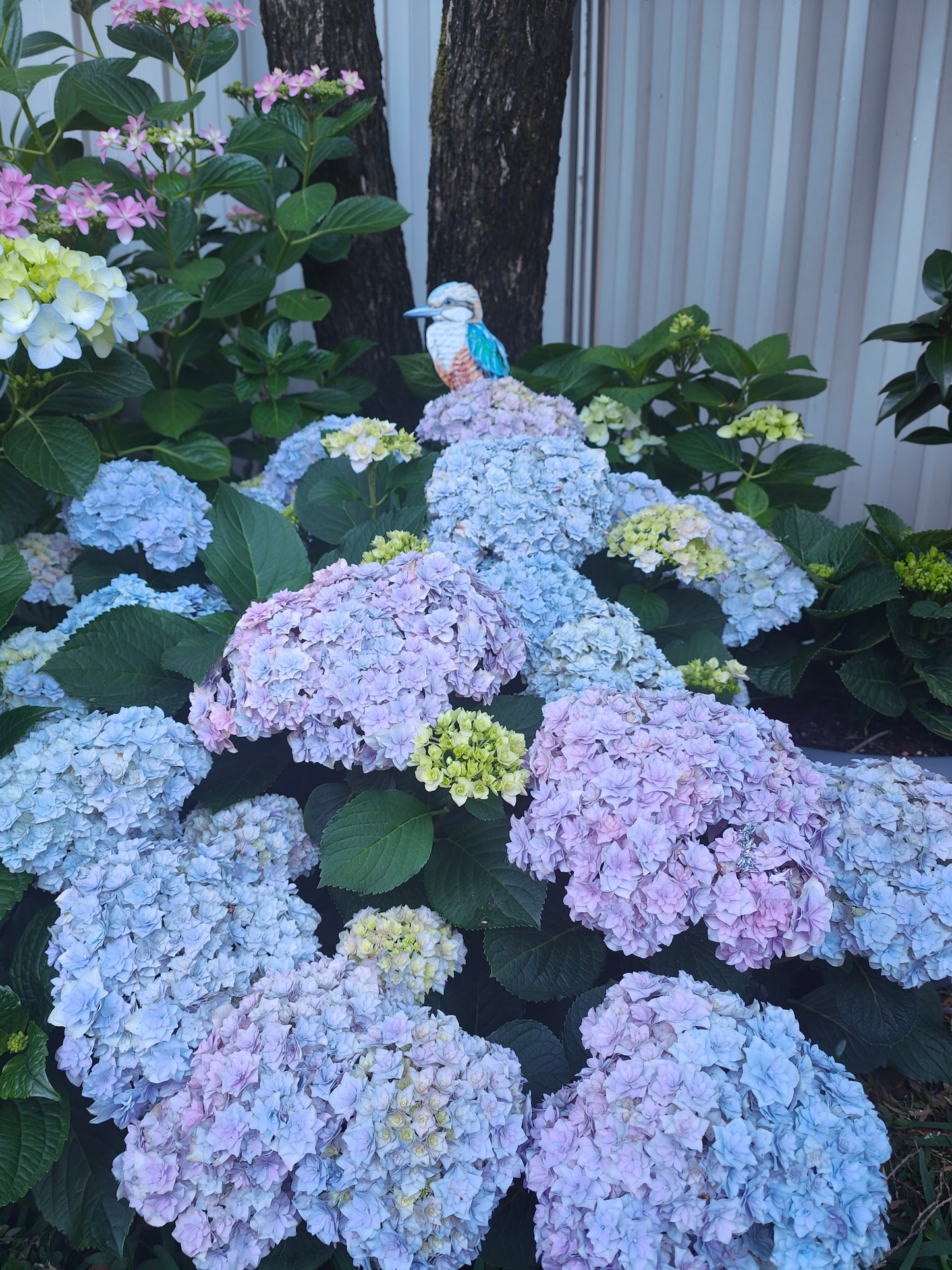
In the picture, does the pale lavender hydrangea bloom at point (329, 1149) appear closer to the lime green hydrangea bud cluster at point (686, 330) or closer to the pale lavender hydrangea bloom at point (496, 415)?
the pale lavender hydrangea bloom at point (496, 415)

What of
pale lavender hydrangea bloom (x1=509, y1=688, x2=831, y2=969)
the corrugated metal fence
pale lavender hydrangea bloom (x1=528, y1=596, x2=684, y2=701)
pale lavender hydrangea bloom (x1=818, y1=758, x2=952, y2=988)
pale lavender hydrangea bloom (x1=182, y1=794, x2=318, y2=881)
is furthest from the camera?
the corrugated metal fence

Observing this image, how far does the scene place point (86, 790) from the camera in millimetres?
1197

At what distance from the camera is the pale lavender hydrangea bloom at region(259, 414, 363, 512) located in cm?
197

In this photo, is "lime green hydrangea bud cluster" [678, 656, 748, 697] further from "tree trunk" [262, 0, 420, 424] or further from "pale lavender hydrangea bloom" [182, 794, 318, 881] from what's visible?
"tree trunk" [262, 0, 420, 424]

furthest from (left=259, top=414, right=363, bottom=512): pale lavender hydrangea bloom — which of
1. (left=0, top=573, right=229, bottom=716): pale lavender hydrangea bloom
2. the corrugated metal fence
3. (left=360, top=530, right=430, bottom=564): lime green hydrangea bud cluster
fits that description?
the corrugated metal fence

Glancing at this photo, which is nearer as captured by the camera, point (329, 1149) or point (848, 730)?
point (329, 1149)

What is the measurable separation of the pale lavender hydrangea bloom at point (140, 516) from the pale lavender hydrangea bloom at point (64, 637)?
69 millimetres

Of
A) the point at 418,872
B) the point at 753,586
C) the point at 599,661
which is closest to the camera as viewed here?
the point at 418,872

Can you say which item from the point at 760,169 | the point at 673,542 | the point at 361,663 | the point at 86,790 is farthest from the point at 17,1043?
the point at 760,169

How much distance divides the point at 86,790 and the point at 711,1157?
0.88 metres

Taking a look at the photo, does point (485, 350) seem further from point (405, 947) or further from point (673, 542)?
point (405, 947)

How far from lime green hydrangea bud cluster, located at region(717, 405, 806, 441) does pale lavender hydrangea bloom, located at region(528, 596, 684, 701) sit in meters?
0.98

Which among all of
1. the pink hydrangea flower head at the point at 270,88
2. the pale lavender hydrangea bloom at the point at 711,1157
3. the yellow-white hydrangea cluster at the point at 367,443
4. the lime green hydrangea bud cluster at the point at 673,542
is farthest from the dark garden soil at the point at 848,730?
the pink hydrangea flower head at the point at 270,88

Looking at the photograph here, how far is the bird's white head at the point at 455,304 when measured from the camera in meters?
2.23
